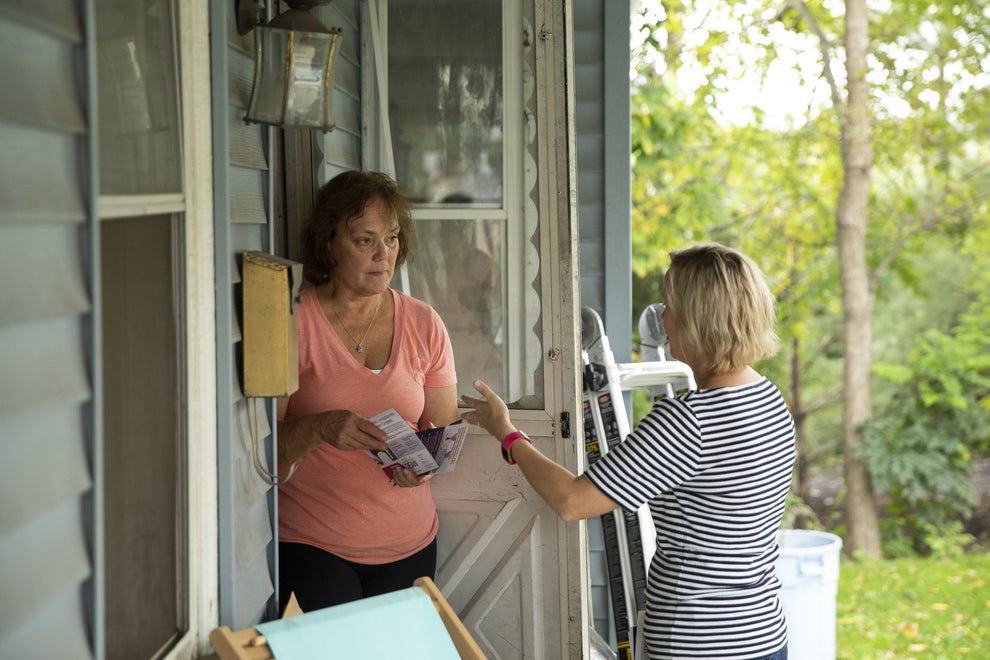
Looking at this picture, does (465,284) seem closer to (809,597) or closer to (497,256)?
(497,256)

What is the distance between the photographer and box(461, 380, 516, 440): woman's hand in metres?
2.57

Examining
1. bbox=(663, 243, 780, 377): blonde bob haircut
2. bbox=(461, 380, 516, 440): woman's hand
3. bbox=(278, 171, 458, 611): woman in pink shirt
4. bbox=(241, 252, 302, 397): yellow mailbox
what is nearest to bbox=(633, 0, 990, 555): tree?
bbox=(461, 380, 516, 440): woman's hand

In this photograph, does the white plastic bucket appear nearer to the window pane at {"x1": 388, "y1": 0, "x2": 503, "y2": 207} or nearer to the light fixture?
the window pane at {"x1": 388, "y1": 0, "x2": 503, "y2": 207}

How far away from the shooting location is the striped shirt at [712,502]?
200 cm

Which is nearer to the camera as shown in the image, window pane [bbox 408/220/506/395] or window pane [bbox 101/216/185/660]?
window pane [bbox 101/216/185/660]

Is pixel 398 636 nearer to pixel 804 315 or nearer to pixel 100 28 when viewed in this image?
pixel 100 28

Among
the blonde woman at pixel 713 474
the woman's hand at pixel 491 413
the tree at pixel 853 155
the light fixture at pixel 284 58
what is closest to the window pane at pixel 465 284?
the woman's hand at pixel 491 413

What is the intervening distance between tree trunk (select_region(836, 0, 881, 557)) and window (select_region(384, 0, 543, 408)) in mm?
7114

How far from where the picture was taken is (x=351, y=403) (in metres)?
2.39

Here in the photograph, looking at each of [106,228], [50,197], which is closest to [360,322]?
[106,228]

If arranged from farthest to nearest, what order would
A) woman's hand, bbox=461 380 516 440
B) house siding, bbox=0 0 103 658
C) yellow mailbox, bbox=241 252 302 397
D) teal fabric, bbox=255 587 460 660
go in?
woman's hand, bbox=461 380 516 440
yellow mailbox, bbox=241 252 302 397
teal fabric, bbox=255 587 460 660
house siding, bbox=0 0 103 658

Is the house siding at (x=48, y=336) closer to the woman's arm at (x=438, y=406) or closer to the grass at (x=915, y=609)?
the woman's arm at (x=438, y=406)

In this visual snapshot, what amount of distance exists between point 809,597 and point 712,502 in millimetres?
1715

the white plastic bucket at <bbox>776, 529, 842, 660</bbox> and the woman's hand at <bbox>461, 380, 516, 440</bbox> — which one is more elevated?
the woman's hand at <bbox>461, 380, 516, 440</bbox>
